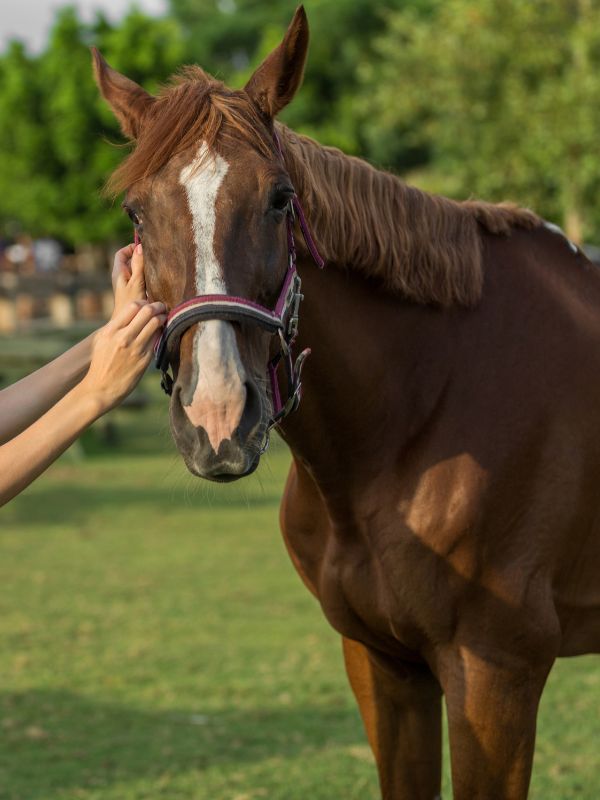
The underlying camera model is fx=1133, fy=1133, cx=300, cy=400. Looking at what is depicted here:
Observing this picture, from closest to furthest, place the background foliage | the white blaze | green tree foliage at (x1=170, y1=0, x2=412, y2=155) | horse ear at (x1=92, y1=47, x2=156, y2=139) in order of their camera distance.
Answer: the white blaze
horse ear at (x1=92, y1=47, x2=156, y2=139)
the background foliage
green tree foliage at (x1=170, y1=0, x2=412, y2=155)

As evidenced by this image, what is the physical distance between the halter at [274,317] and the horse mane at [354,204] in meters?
0.11

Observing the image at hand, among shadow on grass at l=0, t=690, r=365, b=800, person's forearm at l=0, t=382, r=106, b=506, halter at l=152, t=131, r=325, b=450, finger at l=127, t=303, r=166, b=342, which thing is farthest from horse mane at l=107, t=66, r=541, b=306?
shadow on grass at l=0, t=690, r=365, b=800

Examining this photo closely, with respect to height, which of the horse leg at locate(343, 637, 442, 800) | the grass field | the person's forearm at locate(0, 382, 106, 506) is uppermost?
the person's forearm at locate(0, 382, 106, 506)

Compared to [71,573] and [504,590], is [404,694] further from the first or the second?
[71,573]

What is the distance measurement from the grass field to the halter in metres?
0.27

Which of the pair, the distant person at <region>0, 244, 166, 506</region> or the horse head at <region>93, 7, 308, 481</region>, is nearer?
the horse head at <region>93, 7, 308, 481</region>

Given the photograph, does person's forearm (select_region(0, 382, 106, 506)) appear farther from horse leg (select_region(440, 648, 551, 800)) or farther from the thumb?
horse leg (select_region(440, 648, 551, 800))

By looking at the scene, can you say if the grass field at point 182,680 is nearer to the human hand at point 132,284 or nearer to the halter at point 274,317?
the halter at point 274,317

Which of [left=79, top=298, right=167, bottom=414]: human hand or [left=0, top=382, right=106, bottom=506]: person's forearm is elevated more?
[left=79, top=298, right=167, bottom=414]: human hand

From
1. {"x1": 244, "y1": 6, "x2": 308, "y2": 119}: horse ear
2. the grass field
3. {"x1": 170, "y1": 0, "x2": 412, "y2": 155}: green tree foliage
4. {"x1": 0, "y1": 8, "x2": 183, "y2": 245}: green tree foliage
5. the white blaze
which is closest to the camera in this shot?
the white blaze

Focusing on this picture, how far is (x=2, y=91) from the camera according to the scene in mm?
36312

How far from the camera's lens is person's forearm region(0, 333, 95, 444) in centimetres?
287

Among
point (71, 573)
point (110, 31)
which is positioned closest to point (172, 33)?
point (110, 31)

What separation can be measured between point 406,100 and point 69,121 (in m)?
10.2
